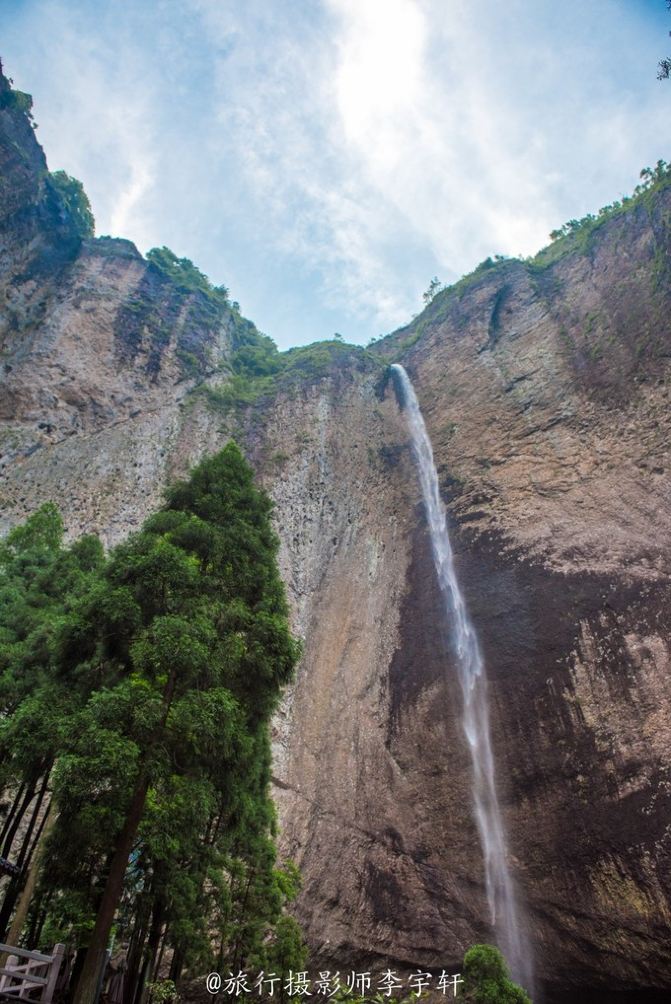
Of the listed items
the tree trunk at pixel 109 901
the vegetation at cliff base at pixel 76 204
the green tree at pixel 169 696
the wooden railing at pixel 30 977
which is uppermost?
the vegetation at cliff base at pixel 76 204

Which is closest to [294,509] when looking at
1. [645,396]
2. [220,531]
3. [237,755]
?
[645,396]

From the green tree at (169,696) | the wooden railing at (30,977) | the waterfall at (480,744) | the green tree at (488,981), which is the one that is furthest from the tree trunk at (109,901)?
the waterfall at (480,744)

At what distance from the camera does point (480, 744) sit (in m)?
15.3

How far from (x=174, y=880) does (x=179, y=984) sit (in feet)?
8.93

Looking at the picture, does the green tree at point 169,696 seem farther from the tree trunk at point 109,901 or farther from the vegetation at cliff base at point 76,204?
the vegetation at cliff base at point 76,204

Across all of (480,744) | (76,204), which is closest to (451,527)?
(480,744)

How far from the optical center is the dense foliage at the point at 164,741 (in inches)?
237

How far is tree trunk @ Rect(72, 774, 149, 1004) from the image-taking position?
5309mm

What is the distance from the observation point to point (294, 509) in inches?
984

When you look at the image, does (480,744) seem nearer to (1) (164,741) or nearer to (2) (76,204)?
(1) (164,741)

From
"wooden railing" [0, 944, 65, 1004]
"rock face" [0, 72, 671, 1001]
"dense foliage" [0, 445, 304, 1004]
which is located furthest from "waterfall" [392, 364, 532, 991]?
"wooden railing" [0, 944, 65, 1004]

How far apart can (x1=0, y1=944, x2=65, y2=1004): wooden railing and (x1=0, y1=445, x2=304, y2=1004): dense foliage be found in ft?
0.85

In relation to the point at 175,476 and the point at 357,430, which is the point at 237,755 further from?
the point at 357,430

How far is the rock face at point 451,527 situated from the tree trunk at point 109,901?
Result: 991cm
